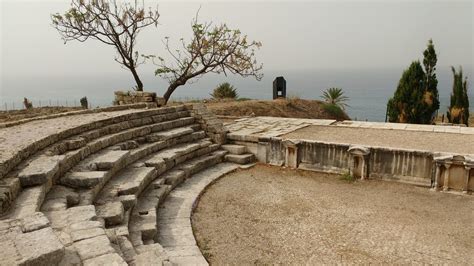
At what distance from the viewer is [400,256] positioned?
5.55 metres

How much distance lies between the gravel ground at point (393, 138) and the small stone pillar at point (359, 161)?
0.82 metres

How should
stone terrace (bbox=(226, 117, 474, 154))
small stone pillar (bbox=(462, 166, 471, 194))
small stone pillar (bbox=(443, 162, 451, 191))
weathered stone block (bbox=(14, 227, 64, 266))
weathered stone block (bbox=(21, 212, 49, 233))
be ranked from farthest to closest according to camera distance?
stone terrace (bbox=(226, 117, 474, 154)) → small stone pillar (bbox=(443, 162, 451, 191)) → small stone pillar (bbox=(462, 166, 471, 194)) → weathered stone block (bbox=(21, 212, 49, 233)) → weathered stone block (bbox=(14, 227, 64, 266))

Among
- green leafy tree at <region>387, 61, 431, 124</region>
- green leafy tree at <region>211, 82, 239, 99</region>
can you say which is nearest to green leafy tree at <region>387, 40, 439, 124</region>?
green leafy tree at <region>387, 61, 431, 124</region>

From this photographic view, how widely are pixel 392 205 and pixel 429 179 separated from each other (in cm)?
189

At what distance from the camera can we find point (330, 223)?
22.3 feet

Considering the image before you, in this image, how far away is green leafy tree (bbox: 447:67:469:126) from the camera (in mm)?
22875

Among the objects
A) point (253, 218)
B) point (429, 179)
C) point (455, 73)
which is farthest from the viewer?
point (455, 73)

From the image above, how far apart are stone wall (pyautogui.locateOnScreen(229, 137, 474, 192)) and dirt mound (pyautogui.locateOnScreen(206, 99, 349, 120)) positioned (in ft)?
33.3

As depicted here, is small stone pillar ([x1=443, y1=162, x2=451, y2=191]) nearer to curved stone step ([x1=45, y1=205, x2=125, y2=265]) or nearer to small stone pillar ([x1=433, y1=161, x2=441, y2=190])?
small stone pillar ([x1=433, y1=161, x2=441, y2=190])

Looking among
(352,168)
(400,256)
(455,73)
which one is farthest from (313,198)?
(455,73)

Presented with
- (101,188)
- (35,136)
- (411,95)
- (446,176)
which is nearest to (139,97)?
(35,136)

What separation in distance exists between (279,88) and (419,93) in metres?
10.2

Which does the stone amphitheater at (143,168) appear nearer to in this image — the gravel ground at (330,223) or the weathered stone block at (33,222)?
the weathered stone block at (33,222)

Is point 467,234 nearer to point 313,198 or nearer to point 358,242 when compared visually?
point 358,242
